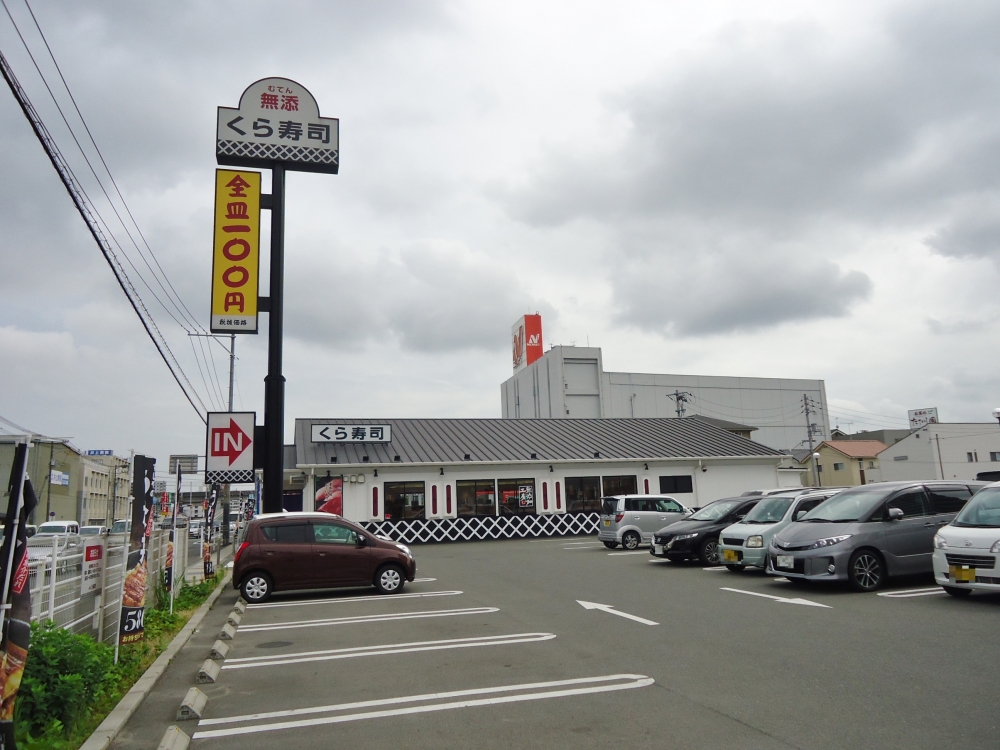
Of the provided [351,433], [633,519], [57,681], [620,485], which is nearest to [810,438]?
[620,485]

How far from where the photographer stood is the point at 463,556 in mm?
21953

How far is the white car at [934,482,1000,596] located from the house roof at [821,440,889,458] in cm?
6278

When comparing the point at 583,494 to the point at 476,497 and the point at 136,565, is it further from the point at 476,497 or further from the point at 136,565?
the point at 136,565

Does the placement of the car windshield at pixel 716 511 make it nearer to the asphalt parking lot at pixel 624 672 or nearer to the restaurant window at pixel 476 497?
the asphalt parking lot at pixel 624 672

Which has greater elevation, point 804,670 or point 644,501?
point 644,501

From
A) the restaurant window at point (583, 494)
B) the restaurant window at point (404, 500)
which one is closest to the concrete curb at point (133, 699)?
the restaurant window at point (404, 500)

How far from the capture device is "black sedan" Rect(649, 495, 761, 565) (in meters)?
15.9

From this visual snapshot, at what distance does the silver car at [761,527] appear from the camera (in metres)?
13.6

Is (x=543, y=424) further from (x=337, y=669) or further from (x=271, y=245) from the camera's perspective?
(x=337, y=669)

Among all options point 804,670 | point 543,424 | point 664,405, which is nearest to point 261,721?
point 804,670

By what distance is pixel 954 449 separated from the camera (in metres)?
63.5

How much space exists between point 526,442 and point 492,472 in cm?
340

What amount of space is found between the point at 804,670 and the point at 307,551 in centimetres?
902

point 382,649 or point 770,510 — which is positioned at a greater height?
point 770,510
